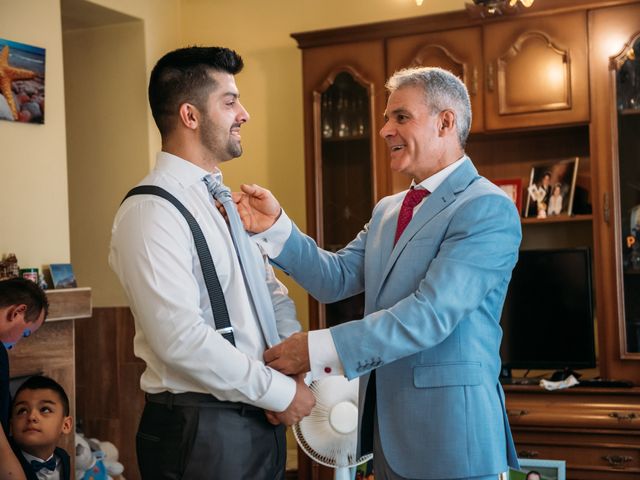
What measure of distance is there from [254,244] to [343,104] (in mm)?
2357

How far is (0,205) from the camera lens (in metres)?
3.66

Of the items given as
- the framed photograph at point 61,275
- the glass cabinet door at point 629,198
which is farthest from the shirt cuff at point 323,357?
the glass cabinet door at point 629,198

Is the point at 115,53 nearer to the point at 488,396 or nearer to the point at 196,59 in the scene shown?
the point at 196,59

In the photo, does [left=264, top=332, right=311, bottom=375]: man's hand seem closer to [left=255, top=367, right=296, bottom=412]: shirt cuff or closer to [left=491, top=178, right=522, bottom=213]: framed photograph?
[left=255, top=367, right=296, bottom=412]: shirt cuff

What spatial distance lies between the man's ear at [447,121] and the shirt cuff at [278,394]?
2.44ft

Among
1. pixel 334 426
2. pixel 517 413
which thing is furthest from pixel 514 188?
pixel 334 426

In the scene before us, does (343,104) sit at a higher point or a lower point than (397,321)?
higher

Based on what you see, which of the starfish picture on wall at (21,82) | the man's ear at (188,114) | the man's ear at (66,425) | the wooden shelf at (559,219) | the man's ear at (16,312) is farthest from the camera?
the wooden shelf at (559,219)

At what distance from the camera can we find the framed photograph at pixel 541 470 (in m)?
3.81

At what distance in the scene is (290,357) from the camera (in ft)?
6.53

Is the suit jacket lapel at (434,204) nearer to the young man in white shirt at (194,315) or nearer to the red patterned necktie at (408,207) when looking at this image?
the red patterned necktie at (408,207)

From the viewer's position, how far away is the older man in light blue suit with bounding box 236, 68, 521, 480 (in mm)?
1984

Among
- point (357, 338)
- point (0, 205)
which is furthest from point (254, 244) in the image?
point (0, 205)

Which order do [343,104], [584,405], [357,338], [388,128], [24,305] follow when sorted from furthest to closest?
[343,104] < [584,405] < [24,305] < [388,128] < [357,338]
